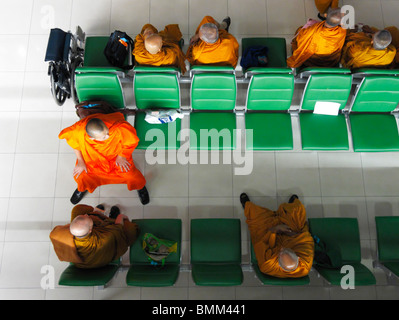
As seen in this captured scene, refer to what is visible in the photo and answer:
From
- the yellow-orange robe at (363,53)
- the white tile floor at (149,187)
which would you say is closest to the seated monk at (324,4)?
the white tile floor at (149,187)

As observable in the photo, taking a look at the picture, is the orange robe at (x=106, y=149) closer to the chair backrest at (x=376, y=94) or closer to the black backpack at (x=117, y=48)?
the black backpack at (x=117, y=48)

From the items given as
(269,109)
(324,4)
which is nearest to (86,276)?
(269,109)

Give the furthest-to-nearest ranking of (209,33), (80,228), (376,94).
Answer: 1. (376,94)
2. (209,33)
3. (80,228)

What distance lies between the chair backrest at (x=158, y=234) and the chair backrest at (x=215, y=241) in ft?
0.51

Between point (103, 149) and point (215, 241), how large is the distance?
56.7 inches

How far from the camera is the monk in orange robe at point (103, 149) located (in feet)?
8.73

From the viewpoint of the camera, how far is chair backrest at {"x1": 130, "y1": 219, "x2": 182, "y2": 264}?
9.32 ft

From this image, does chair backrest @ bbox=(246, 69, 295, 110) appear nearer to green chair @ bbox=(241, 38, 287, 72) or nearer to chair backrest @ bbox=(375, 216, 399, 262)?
green chair @ bbox=(241, 38, 287, 72)

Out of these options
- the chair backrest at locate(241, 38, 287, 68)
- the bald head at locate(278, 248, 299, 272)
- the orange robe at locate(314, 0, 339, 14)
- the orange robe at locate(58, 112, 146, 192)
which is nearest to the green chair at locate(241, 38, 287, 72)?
the chair backrest at locate(241, 38, 287, 68)

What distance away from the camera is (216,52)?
2.99 meters

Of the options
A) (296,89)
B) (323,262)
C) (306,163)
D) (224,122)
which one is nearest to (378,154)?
(306,163)

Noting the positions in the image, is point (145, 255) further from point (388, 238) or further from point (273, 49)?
point (273, 49)

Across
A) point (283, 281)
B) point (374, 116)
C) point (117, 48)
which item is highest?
point (117, 48)
